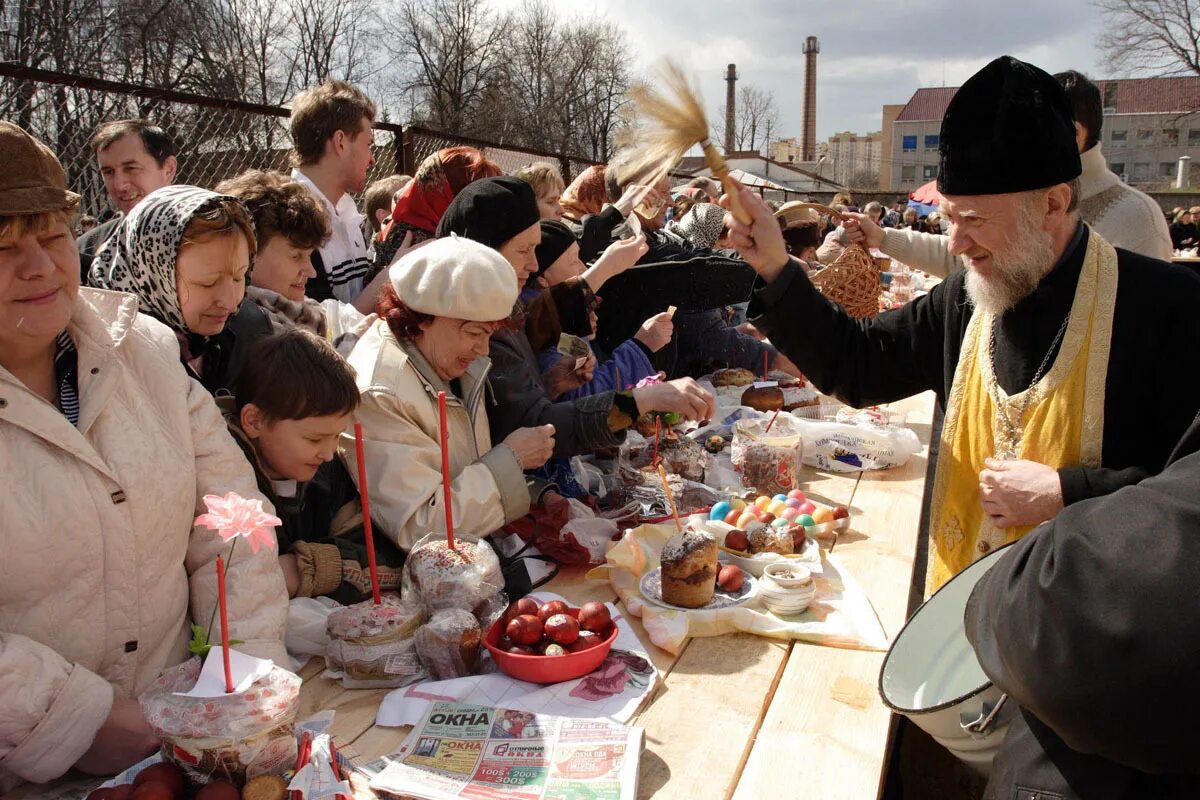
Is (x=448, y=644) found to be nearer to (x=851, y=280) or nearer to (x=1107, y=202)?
(x=851, y=280)

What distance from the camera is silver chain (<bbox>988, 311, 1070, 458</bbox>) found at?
214 cm

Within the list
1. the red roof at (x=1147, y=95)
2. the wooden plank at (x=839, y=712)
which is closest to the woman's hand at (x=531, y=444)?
the wooden plank at (x=839, y=712)

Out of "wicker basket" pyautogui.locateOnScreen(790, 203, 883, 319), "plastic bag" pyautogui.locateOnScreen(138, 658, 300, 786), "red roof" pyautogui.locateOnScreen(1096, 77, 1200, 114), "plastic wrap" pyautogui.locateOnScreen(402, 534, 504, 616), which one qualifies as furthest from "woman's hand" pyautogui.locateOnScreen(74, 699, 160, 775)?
"red roof" pyautogui.locateOnScreen(1096, 77, 1200, 114)

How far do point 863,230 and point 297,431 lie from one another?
2.84 m

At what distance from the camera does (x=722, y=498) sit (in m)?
2.81

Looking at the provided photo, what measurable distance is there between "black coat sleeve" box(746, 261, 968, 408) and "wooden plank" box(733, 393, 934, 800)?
49 cm

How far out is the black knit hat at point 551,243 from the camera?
3.39 metres

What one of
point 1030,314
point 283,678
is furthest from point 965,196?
point 283,678

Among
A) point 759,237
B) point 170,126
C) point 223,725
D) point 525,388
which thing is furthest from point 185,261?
point 170,126

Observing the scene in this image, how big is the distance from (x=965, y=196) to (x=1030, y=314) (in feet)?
1.16

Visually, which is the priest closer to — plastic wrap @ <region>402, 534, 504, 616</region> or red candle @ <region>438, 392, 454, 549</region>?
red candle @ <region>438, 392, 454, 549</region>

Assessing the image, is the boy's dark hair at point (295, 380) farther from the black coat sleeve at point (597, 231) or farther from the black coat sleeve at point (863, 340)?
the black coat sleeve at point (597, 231)

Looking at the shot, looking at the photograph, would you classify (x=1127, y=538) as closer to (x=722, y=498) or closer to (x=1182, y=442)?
(x=1182, y=442)

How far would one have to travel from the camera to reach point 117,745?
143 cm
